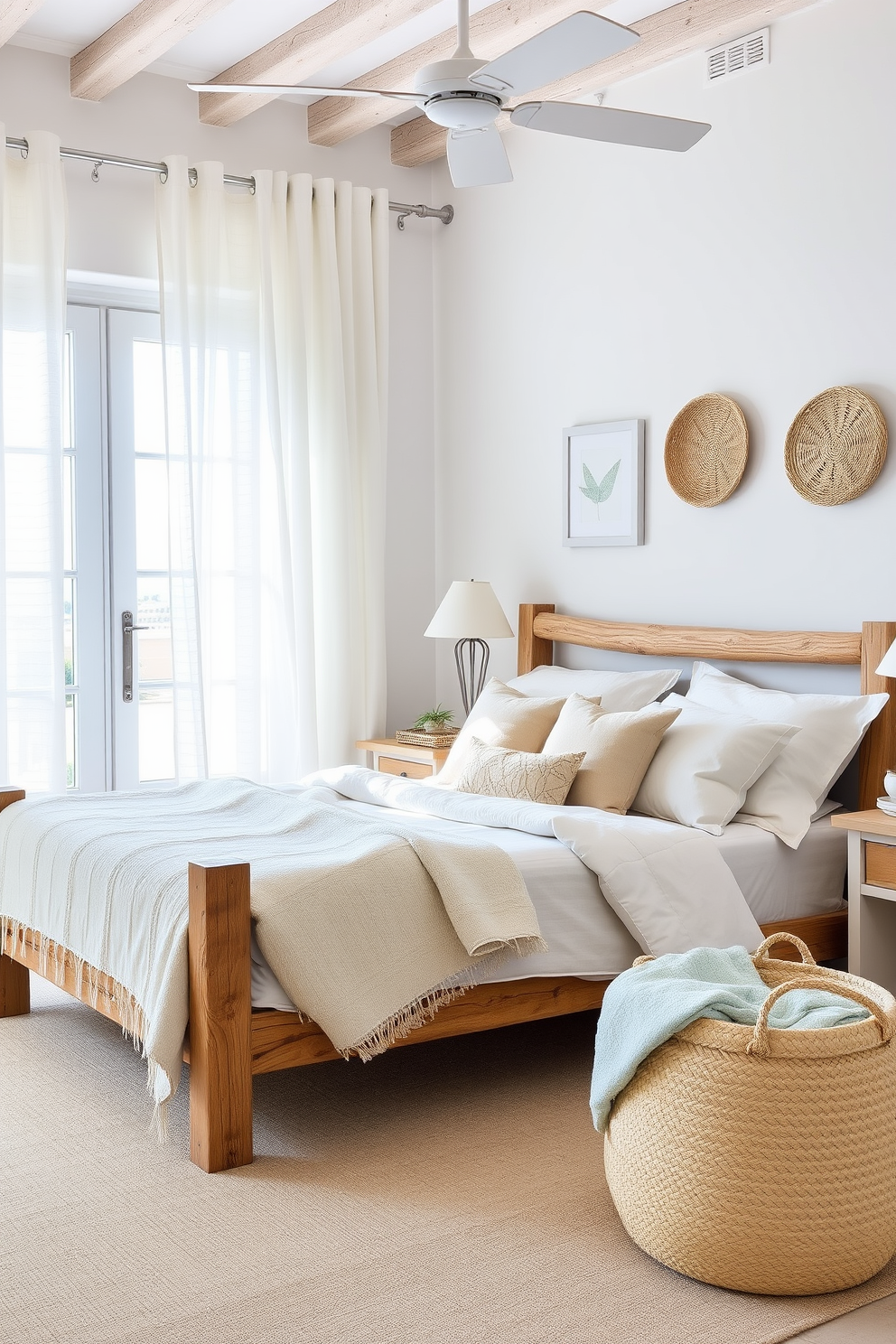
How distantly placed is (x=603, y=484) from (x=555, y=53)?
91.2 inches

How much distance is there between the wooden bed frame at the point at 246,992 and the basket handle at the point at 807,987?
0.88 m

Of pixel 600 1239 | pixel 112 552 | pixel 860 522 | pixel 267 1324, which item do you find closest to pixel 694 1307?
pixel 600 1239

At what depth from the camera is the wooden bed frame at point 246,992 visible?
263 cm

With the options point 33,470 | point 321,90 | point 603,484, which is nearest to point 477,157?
point 321,90

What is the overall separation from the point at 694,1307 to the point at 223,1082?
1.00m

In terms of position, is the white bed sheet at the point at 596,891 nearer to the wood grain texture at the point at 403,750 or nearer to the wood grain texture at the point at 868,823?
the wood grain texture at the point at 868,823

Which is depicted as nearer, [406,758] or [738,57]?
[738,57]

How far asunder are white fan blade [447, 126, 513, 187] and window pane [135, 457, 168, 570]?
205cm

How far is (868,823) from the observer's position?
3318mm

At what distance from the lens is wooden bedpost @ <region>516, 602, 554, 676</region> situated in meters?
4.96

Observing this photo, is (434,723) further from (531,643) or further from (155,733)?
(155,733)

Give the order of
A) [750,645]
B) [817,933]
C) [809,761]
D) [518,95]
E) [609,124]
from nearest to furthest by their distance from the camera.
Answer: [518,95]
[609,124]
[817,933]
[809,761]
[750,645]

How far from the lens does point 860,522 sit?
3.84 metres

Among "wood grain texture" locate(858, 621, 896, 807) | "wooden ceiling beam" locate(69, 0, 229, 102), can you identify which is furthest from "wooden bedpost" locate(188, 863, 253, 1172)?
"wooden ceiling beam" locate(69, 0, 229, 102)
